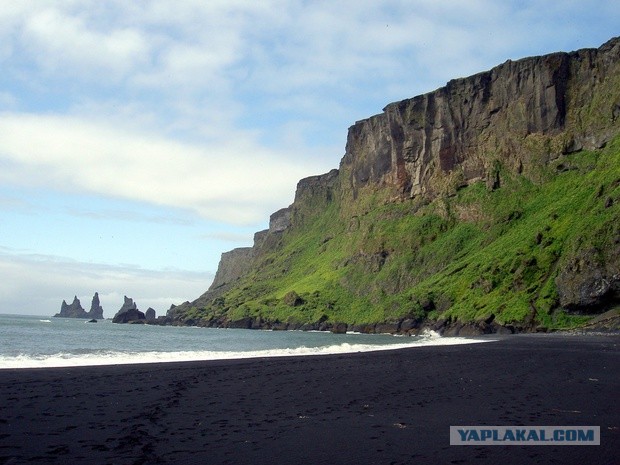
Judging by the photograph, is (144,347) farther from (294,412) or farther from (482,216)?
(482,216)

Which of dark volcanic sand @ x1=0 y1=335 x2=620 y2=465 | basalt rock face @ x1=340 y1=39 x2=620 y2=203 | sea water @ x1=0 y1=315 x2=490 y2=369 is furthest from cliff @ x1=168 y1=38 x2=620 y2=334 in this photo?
dark volcanic sand @ x1=0 y1=335 x2=620 y2=465

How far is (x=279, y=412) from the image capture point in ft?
58.0

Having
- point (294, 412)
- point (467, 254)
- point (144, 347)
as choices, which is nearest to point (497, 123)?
point (467, 254)

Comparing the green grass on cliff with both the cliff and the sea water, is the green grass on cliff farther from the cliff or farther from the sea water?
the sea water

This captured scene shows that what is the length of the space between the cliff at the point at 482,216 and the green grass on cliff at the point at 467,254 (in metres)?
0.36

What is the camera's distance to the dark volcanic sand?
1235 centimetres

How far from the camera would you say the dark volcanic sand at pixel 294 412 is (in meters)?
12.4

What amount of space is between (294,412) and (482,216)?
132m

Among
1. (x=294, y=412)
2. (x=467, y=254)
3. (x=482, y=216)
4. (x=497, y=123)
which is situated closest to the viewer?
(x=294, y=412)

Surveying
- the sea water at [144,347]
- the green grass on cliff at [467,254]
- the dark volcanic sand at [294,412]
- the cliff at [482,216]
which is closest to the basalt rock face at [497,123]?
the cliff at [482,216]

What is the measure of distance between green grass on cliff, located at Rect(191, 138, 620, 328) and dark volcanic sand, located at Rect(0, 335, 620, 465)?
68.0 m

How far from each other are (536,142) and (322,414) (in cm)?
13972

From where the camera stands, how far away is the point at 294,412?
1769cm

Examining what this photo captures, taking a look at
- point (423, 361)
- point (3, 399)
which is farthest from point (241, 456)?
point (423, 361)
